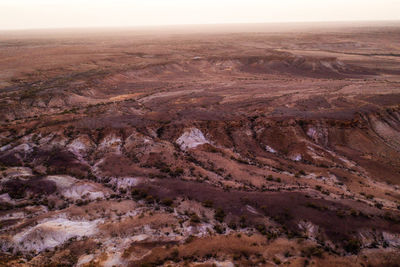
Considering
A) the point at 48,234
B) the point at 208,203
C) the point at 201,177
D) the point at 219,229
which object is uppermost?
the point at 201,177

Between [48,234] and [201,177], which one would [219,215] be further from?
[48,234]

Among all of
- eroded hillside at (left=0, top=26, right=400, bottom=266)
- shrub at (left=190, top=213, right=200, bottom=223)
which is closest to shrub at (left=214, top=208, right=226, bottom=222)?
eroded hillside at (left=0, top=26, right=400, bottom=266)

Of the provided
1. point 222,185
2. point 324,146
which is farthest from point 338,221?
point 324,146

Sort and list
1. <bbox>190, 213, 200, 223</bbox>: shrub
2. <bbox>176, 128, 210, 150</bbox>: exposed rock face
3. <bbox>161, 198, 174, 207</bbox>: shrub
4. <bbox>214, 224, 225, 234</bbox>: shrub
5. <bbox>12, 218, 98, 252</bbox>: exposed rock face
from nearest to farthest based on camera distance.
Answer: <bbox>12, 218, 98, 252</bbox>: exposed rock face
<bbox>214, 224, 225, 234</bbox>: shrub
<bbox>190, 213, 200, 223</bbox>: shrub
<bbox>161, 198, 174, 207</bbox>: shrub
<bbox>176, 128, 210, 150</bbox>: exposed rock face

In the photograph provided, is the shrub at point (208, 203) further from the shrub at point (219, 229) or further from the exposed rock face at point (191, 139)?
the exposed rock face at point (191, 139)

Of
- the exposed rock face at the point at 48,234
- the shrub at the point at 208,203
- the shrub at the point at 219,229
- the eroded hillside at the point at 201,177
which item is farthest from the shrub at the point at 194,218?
the exposed rock face at the point at 48,234

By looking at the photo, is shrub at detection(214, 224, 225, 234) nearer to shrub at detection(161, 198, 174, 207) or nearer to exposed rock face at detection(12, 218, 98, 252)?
shrub at detection(161, 198, 174, 207)

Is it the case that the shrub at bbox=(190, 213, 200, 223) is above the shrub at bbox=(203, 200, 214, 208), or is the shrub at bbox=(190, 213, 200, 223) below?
below

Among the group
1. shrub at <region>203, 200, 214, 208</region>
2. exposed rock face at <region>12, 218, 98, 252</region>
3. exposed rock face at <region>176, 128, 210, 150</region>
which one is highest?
exposed rock face at <region>176, 128, 210, 150</region>

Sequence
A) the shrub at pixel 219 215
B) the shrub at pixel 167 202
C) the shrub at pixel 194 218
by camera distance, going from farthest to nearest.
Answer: the shrub at pixel 167 202, the shrub at pixel 219 215, the shrub at pixel 194 218

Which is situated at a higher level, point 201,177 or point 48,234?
point 201,177

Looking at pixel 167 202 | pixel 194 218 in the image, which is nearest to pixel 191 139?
pixel 167 202
